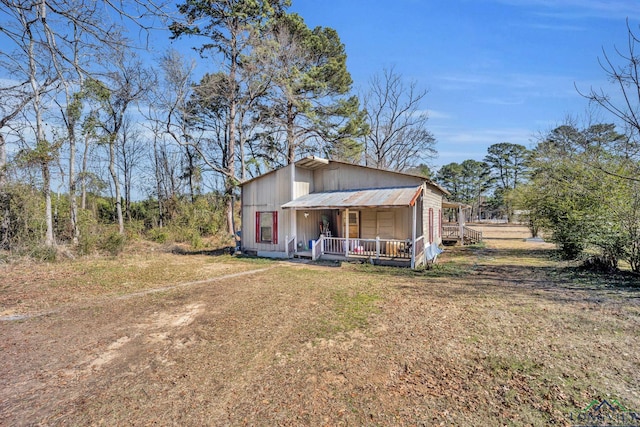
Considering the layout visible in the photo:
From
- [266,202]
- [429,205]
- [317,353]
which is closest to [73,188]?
[266,202]

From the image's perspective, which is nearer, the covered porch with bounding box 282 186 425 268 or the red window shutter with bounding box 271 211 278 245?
the covered porch with bounding box 282 186 425 268

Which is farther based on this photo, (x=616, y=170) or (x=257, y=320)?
(x=616, y=170)

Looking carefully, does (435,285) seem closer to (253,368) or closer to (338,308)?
(338,308)

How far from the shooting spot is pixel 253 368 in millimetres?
3920

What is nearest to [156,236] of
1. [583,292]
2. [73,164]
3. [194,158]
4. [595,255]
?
[73,164]

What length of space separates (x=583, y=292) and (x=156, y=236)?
791 inches

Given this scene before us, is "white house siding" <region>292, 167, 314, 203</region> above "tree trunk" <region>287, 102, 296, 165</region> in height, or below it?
below

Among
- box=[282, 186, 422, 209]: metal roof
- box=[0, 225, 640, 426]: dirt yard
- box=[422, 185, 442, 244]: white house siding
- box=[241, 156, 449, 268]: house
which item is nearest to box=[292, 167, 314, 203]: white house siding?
box=[241, 156, 449, 268]: house

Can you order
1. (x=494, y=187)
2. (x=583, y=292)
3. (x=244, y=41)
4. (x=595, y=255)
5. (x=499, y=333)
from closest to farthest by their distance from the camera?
(x=499, y=333) < (x=583, y=292) < (x=595, y=255) < (x=244, y=41) < (x=494, y=187)

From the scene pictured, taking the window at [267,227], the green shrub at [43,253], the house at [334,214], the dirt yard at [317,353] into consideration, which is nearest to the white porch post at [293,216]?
the house at [334,214]

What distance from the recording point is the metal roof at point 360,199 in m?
10.9

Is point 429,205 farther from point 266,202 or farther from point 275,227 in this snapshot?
point 266,202

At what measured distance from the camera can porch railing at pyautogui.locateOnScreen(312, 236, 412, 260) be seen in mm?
11883

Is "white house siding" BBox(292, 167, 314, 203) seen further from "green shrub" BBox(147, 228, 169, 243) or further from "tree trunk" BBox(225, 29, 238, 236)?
"green shrub" BBox(147, 228, 169, 243)
